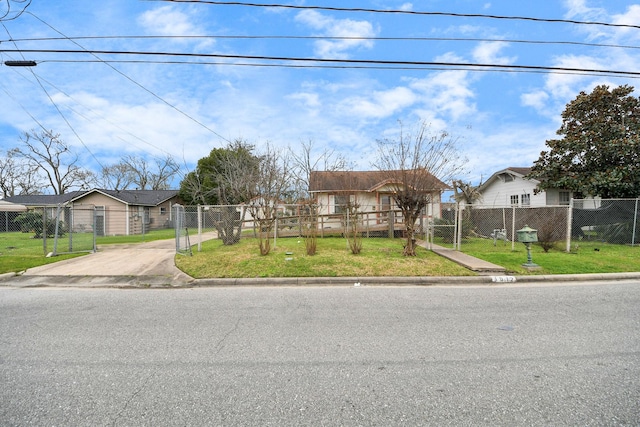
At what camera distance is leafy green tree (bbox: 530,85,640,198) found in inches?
549

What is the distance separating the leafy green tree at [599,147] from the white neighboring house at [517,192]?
2149 mm

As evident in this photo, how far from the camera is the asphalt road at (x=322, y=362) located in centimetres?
246

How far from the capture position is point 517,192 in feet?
69.2

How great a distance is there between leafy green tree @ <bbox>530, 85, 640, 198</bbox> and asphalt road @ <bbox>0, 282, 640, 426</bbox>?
39.5 ft

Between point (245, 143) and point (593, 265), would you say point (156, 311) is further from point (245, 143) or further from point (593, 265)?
point (245, 143)

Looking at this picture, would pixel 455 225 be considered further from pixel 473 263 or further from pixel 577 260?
pixel 577 260

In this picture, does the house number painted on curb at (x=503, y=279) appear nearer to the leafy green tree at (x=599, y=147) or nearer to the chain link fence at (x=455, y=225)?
the chain link fence at (x=455, y=225)

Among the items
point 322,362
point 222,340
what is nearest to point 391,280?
point 322,362

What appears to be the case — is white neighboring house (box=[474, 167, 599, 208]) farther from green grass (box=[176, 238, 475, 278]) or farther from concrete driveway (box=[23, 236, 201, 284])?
concrete driveway (box=[23, 236, 201, 284])

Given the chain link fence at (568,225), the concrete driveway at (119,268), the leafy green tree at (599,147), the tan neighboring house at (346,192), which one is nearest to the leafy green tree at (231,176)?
the tan neighboring house at (346,192)

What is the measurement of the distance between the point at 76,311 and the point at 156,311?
4.53 feet

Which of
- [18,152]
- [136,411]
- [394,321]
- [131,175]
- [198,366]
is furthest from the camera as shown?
[131,175]

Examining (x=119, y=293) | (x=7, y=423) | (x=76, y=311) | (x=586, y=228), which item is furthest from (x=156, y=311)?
(x=586, y=228)

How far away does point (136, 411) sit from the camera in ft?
8.14
